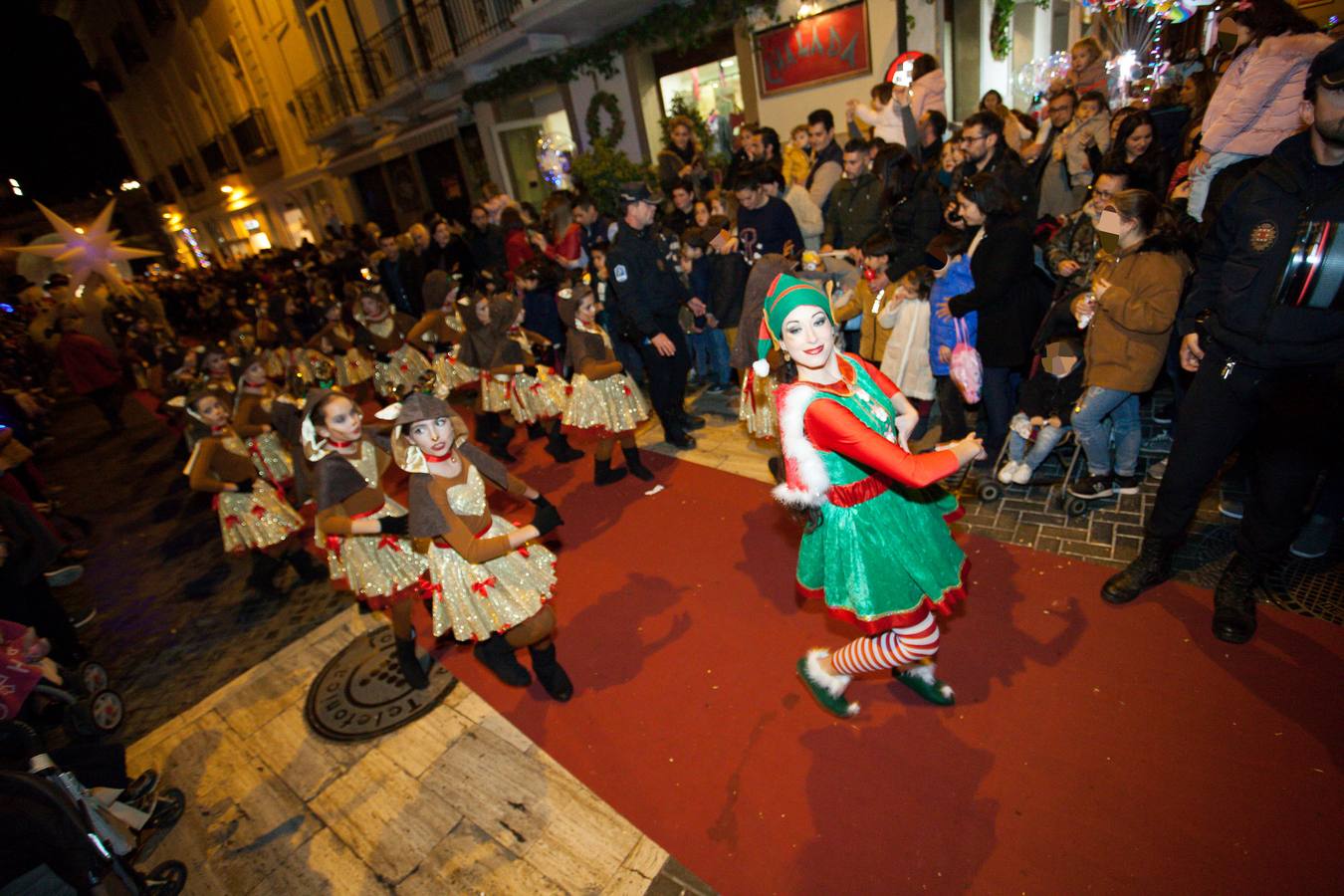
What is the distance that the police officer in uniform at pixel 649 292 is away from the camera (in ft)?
17.7

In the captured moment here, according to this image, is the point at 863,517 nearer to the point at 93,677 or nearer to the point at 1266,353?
the point at 1266,353

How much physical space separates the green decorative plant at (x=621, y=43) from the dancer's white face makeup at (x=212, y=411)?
922 cm

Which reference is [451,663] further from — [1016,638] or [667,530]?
[1016,638]

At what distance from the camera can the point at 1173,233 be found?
3467 mm

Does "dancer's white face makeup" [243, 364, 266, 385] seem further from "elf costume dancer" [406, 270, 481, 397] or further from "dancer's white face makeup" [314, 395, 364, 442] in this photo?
"dancer's white face makeup" [314, 395, 364, 442]

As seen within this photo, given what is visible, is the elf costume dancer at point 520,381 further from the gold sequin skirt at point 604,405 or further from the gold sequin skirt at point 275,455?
the gold sequin skirt at point 275,455

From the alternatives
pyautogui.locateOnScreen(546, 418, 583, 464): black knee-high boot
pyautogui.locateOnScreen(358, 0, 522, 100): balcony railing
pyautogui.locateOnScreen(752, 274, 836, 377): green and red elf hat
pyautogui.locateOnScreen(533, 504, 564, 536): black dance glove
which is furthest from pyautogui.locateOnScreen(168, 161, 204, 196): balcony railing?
pyautogui.locateOnScreen(752, 274, 836, 377): green and red elf hat

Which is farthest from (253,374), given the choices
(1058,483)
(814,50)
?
(814,50)

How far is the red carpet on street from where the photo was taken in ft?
7.65

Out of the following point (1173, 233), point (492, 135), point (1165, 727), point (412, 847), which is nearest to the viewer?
point (1165, 727)

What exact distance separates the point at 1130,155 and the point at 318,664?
720 centimetres

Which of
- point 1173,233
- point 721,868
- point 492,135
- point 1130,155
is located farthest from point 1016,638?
point 492,135

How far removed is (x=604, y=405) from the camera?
17.7ft

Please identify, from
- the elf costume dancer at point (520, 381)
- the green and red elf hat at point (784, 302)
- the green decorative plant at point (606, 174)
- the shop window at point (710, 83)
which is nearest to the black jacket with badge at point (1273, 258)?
the green and red elf hat at point (784, 302)
